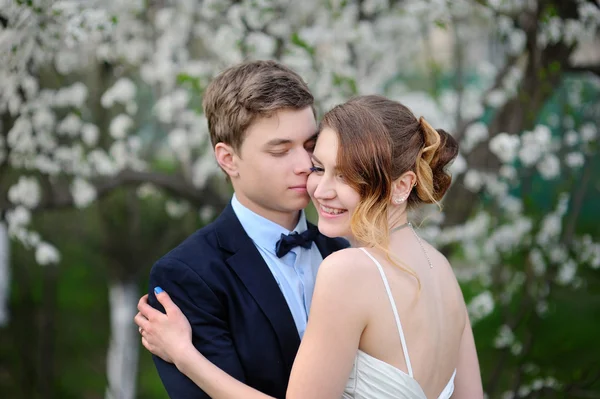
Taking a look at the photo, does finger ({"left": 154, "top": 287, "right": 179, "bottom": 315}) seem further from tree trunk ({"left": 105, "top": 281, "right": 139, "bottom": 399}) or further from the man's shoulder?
tree trunk ({"left": 105, "top": 281, "right": 139, "bottom": 399})

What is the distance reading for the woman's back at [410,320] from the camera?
170 centimetres

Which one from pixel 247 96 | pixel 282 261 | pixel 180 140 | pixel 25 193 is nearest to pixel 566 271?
pixel 180 140

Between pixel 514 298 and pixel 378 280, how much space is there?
17.6 ft

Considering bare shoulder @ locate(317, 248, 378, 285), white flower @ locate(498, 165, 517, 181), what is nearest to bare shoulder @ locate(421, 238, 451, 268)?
bare shoulder @ locate(317, 248, 378, 285)

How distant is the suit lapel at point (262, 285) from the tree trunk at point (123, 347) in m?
3.63

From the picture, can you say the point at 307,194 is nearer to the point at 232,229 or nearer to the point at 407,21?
the point at 232,229

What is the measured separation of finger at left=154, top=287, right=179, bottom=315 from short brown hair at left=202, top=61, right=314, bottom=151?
491 millimetres

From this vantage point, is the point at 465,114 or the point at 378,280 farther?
the point at 465,114

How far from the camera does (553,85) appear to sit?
4.33m

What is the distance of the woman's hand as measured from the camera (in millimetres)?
1821

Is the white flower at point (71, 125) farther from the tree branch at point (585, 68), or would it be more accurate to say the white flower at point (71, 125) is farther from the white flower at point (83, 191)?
the tree branch at point (585, 68)

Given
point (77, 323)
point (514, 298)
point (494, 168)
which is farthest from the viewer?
point (77, 323)

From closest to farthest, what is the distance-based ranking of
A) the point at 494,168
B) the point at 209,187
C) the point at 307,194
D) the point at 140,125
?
the point at 307,194 < the point at 494,168 < the point at 209,187 < the point at 140,125

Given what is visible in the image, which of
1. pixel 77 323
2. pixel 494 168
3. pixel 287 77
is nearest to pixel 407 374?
pixel 287 77
